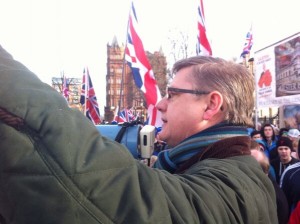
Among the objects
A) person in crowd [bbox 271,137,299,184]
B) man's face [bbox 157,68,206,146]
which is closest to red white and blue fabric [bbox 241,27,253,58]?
person in crowd [bbox 271,137,299,184]

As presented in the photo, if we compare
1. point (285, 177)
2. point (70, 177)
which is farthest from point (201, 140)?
point (285, 177)

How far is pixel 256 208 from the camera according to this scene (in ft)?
3.33

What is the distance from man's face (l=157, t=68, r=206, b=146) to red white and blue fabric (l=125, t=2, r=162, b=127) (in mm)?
4492

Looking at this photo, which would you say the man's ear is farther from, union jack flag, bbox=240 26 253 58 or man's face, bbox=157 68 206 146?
union jack flag, bbox=240 26 253 58

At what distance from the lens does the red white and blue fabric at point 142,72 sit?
609 cm

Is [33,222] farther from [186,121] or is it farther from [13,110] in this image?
[186,121]

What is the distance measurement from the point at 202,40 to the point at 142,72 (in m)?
1.54

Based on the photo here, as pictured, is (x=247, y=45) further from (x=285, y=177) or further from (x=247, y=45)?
(x=285, y=177)

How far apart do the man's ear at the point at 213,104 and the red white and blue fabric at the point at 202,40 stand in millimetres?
5969

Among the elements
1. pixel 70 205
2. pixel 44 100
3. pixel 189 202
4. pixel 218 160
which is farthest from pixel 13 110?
pixel 218 160

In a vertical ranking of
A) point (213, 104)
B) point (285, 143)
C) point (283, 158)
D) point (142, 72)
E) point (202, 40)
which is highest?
point (202, 40)

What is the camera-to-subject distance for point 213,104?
51.6 inches

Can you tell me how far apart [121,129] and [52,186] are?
1.96 metres

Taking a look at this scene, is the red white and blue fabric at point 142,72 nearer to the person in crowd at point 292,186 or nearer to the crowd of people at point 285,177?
the crowd of people at point 285,177
